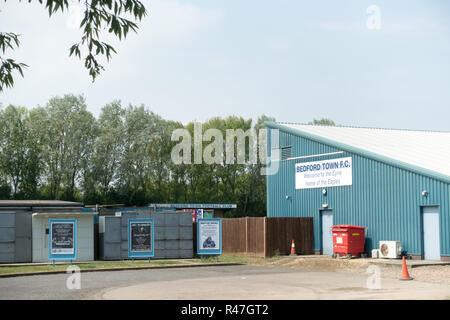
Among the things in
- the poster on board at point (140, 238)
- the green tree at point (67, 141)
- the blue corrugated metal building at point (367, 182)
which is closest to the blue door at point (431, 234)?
the blue corrugated metal building at point (367, 182)

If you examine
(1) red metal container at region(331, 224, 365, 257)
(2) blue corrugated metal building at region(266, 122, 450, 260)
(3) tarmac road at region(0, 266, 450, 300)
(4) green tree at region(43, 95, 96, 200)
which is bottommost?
(3) tarmac road at region(0, 266, 450, 300)

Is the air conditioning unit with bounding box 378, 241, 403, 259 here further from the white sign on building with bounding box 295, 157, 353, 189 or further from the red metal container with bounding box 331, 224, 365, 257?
the white sign on building with bounding box 295, 157, 353, 189

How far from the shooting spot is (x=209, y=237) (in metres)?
29.5

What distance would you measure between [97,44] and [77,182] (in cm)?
6443

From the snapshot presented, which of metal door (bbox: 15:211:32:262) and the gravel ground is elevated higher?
metal door (bbox: 15:211:32:262)

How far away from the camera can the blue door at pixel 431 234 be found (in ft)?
89.1

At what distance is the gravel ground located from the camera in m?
21.5

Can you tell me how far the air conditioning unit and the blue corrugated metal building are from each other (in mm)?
522

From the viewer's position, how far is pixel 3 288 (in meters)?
18.2

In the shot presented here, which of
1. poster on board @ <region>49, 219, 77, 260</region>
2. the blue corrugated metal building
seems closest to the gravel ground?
the blue corrugated metal building

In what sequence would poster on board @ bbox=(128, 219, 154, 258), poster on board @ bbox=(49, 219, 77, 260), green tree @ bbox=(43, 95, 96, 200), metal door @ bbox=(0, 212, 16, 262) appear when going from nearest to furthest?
1. poster on board @ bbox=(49, 219, 77, 260)
2. poster on board @ bbox=(128, 219, 154, 258)
3. metal door @ bbox=(0, 212, 16, 262)
4. green tree @ bbox=(43, 95, 96, 200)

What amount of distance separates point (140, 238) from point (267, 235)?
723 centimetres

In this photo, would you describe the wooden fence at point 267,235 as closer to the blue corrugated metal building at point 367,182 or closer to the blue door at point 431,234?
the blue corrugated metal building at point 367,182
